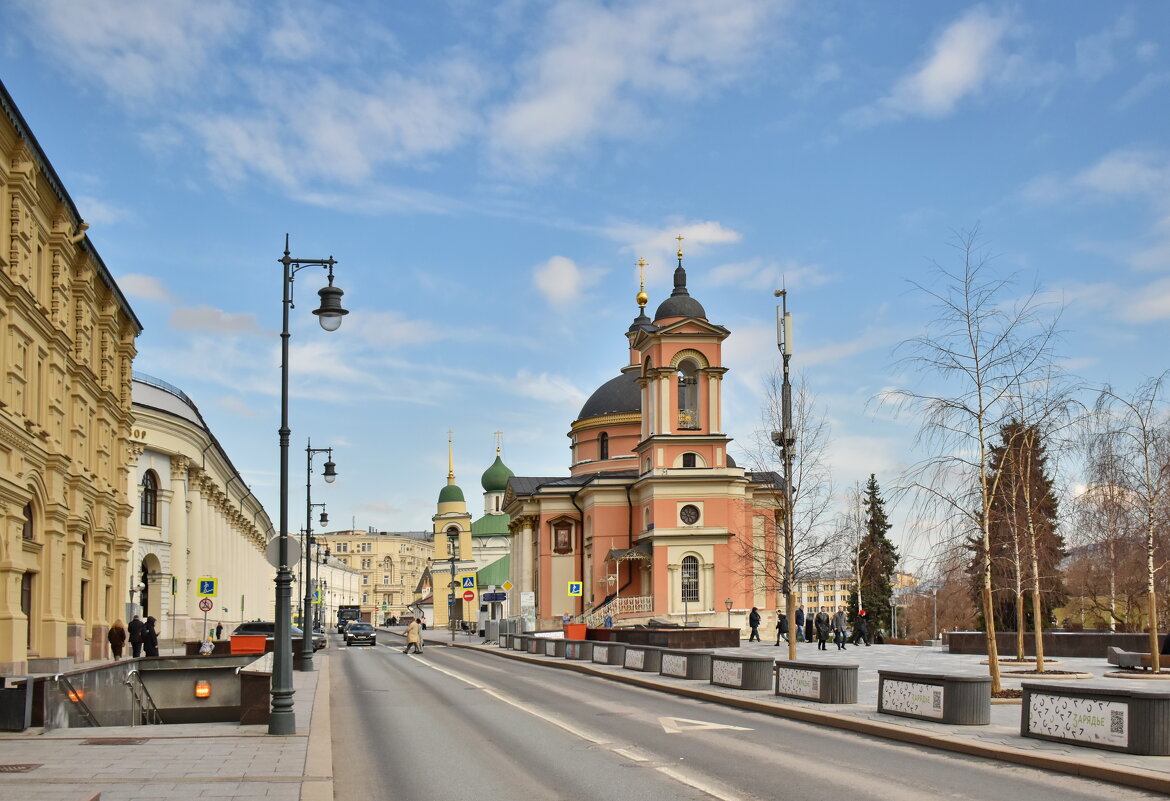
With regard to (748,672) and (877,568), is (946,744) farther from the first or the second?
(877,568)

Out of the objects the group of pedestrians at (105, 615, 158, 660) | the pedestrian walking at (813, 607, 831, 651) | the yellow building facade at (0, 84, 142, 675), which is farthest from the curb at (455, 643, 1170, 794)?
the pedestrian walking at (813, 607, 831, 651)

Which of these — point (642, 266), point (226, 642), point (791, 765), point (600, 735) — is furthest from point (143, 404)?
Result: point (791, 765)

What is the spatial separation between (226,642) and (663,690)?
70.5ft

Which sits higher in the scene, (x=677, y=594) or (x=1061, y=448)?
(x=1061, y=448)

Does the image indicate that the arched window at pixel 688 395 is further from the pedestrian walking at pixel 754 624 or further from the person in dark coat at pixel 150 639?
the person in dark coat at pixel 150 639

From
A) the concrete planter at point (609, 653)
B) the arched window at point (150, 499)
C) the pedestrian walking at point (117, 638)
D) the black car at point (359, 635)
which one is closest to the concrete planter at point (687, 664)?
the concrete planter at point (609, 653)

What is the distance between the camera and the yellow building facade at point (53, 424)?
28.7 meters

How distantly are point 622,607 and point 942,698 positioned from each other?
4743 cm

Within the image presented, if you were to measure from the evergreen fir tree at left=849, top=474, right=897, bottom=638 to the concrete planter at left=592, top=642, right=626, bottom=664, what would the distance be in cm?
4878

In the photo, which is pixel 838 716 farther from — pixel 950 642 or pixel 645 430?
pixel 645 430

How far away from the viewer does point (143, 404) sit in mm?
61281

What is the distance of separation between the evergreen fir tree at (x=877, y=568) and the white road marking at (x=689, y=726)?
6771 cm

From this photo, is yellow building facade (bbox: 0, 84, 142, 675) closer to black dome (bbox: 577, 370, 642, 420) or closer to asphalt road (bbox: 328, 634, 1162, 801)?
asphalt road (bbox: 328, 634, 1162, 801)

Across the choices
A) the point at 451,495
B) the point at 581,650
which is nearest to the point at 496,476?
the point at 451,495
